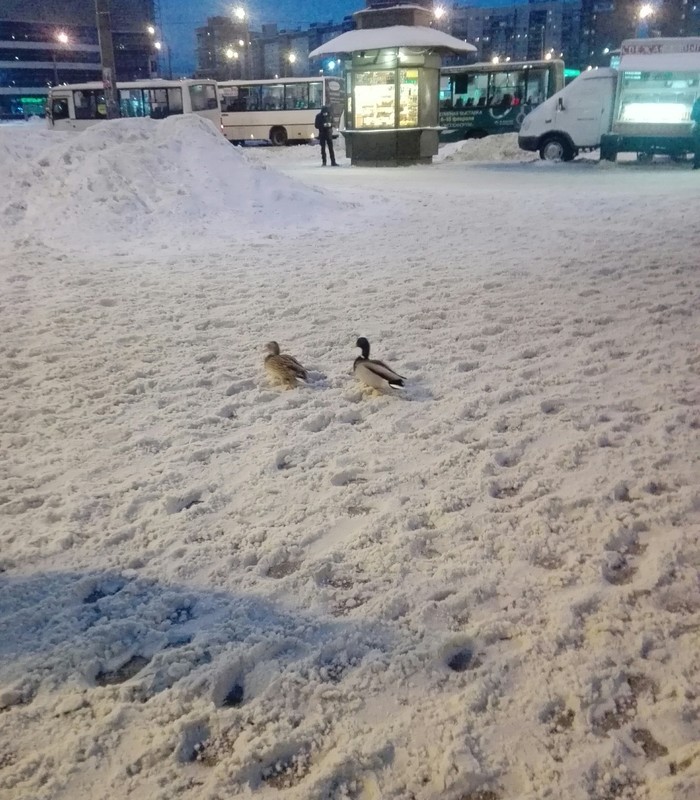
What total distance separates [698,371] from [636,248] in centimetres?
430

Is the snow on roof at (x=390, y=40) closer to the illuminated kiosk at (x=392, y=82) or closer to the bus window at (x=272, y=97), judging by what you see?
the illuminated kiosk at (x=392, y=82)

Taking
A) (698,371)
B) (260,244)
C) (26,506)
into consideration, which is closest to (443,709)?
(26,506)

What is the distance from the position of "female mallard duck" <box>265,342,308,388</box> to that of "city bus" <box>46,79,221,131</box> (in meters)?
26.7

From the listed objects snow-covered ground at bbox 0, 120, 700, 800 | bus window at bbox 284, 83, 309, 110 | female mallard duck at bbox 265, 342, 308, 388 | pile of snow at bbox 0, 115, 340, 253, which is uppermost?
bus window at bbox 284, 83, 309, 110

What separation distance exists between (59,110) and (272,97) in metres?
9.19

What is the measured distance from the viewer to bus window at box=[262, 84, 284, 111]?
102 ft

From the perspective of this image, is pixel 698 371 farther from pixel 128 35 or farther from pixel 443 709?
pixel 128 35

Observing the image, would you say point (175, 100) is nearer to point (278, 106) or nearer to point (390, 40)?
point (278, 106)

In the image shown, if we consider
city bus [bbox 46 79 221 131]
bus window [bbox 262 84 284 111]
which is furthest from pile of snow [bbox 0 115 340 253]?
bus window [bbox 262 84 284 111]

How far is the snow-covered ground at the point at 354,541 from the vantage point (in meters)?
2.14

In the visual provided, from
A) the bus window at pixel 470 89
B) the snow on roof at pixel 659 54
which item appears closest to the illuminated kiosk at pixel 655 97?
the snow on roof at pixel 659 54

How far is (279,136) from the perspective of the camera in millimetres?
31594

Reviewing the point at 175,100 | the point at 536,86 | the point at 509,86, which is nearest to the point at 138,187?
the point at 509,86

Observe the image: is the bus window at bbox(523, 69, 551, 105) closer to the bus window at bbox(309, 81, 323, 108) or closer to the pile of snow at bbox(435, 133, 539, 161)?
the pile of snow at bbox(435, 133, 539, 161)
